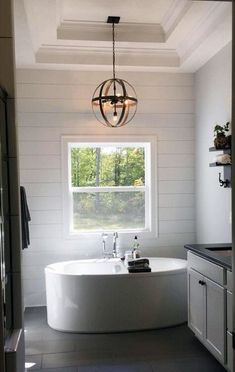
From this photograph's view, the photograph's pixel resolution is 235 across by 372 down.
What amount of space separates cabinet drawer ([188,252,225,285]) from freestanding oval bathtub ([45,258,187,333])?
576 millimetres

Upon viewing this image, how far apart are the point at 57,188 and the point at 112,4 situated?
219 cm

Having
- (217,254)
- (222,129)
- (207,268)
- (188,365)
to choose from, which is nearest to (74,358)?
(188,365)

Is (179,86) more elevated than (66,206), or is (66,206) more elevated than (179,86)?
(179,86)

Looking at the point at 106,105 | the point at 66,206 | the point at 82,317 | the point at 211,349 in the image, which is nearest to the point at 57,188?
the point at 66,206

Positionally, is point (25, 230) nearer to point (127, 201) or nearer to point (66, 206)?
point (66, 206)

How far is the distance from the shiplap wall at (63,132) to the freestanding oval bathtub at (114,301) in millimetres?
696

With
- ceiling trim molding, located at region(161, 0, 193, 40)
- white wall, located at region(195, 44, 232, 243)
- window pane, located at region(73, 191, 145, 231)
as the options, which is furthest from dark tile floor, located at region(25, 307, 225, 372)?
ceiling trim molding, located at region(161, 0, 193, 40)

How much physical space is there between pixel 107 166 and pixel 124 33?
1663 millimetres

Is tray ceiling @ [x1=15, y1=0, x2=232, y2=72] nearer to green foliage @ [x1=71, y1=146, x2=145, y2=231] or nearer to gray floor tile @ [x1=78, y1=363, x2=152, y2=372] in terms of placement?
green foliage @ [x1=71, y1=146, x2=145, y2=231]

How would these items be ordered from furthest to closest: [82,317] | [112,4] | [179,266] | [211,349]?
[179,266]
[82,317]
[112,4]
[211,349]

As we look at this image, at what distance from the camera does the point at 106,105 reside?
13.4 feet

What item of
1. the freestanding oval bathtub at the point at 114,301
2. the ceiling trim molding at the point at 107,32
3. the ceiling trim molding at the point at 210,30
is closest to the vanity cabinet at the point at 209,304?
the freestanding oval bathtub at the point at 114,301

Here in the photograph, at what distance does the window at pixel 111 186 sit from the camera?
4875 mm

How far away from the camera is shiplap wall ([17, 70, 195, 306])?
4648 mm
